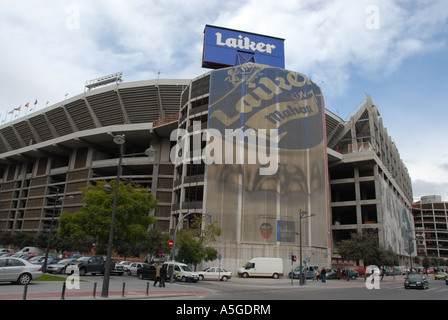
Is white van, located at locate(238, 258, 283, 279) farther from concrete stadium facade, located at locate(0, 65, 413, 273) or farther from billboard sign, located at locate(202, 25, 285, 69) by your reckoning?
billboard sign, located at locate(202, 25, 285, 69)

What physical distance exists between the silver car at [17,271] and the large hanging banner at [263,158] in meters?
27.9

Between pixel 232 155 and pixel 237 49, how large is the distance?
20.5 m

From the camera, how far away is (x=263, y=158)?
160 feet

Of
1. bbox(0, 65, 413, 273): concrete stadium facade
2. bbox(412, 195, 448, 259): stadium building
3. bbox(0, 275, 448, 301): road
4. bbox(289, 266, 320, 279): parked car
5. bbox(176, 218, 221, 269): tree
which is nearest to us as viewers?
bbox(0, 275, 448, 301): road

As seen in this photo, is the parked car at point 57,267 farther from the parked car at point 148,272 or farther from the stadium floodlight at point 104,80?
the stadium floodlight at point 104,80

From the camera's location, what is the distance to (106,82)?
69.2 m

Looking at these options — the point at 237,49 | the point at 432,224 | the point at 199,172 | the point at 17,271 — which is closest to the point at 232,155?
the point at 199,172

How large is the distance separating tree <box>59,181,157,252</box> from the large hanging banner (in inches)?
539

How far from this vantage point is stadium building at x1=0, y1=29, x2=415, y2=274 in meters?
47.2

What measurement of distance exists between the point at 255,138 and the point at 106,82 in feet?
123

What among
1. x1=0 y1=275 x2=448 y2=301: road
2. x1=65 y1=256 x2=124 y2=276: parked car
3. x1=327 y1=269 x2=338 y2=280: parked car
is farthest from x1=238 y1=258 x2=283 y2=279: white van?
x1=65 y1=256 x2=124 y2=276: parked car

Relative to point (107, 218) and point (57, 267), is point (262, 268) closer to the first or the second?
point (107, 218)

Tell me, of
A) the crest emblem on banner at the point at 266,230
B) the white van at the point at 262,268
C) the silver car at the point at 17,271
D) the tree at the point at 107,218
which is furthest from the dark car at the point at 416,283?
the silver car at the point at 17,271
